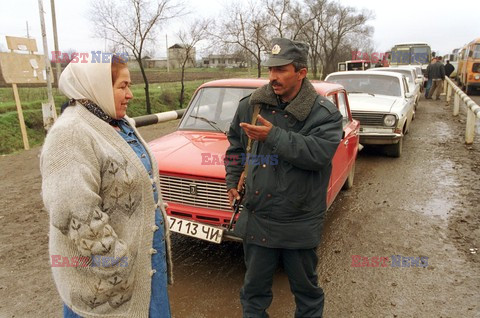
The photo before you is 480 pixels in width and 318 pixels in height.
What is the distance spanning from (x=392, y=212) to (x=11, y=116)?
12.9 meters

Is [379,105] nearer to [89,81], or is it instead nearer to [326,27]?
[89,81]

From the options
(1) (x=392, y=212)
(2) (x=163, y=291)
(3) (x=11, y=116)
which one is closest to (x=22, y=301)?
(2) (x=163, y=291)

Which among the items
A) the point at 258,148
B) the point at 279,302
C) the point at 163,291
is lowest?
the point at 279,302

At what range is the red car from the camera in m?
3.53

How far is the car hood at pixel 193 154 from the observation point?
357cm

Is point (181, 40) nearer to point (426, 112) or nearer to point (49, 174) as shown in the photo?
point (426, 112)

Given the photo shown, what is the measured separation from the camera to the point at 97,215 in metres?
1.59

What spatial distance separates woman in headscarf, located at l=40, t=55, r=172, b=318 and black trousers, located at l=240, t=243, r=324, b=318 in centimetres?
81

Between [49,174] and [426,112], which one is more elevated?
[49,174]

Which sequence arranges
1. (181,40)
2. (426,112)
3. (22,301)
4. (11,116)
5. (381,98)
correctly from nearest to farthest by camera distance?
1. (22,301)
2. (381,98)
3. (11,116)
4. (426,112)
5. (181,40)

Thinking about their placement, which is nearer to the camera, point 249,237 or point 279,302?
point 249,237

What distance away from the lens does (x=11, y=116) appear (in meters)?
13.1

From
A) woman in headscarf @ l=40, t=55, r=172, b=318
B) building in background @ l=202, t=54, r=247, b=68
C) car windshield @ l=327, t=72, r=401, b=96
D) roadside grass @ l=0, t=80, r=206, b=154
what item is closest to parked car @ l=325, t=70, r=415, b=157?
car windshield @ l=327, t=72, r=401, b=96

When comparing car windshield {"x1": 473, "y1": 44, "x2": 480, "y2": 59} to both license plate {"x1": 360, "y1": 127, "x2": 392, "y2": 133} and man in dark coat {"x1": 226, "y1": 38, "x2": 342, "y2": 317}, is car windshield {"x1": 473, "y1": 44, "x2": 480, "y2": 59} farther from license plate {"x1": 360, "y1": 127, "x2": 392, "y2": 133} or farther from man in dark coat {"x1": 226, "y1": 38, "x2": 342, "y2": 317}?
man in dark coat {"x1": 226, "y1": 38, "x2": 342, "y2": 317}
